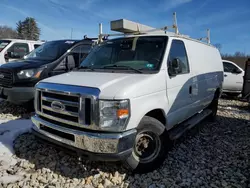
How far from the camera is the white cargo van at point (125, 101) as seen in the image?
261 centimetres

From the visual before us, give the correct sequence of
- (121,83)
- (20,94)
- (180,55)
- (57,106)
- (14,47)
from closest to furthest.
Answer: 1. (121,83)
2. (57,106)
3. (180,55)
4. (20,94)
5. (14,47)

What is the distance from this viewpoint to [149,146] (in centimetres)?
330

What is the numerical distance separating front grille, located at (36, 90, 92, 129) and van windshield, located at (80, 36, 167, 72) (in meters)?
0.99

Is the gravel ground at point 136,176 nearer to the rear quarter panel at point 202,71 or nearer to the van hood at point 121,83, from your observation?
the rear quarter panel at point 202,71

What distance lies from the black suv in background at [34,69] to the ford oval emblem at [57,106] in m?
1.97

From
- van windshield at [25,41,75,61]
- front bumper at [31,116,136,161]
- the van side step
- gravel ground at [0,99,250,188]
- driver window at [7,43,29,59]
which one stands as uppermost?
driver window at [7,43,29,59]

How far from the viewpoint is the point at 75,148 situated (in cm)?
277

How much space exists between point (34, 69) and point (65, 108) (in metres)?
2.90

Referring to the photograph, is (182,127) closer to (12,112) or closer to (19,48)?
(12,112)

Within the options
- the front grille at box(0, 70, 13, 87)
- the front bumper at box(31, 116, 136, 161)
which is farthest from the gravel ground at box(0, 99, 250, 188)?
the front grille at box(0, 70, 13, 87)

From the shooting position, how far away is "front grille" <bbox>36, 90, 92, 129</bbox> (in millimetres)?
2648

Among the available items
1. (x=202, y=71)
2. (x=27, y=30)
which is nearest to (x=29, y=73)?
(x=202, y=71)

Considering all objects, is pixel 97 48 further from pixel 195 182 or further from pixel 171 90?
pixel 195 182

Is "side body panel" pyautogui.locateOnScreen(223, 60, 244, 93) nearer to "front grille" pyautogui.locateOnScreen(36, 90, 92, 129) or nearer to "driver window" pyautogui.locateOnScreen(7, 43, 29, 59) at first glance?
"front grille" pyautogui.locateOnScreen(36, 90, 92, 129)
